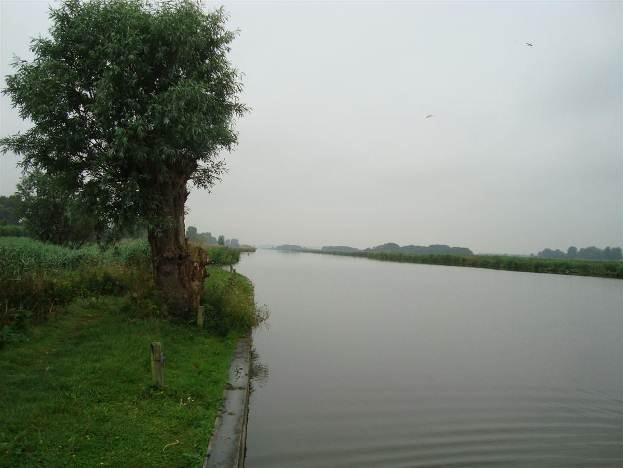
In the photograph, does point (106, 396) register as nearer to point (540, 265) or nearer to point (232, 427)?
point (232, 427)

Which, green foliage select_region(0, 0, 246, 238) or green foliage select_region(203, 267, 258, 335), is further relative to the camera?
green foliage select_region(203, 267, 258, 335)

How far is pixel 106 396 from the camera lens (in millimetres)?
5887

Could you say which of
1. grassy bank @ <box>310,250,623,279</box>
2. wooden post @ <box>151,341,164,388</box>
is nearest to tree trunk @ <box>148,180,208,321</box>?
wooden post @ <box>151,341,164,388</box>

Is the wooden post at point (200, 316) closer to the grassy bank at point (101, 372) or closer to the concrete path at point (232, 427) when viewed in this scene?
the grassy bank at point (101, 372)

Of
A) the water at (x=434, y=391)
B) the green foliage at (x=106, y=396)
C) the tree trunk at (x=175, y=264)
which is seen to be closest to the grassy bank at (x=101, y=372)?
the green foliage at (x=106, y=396)

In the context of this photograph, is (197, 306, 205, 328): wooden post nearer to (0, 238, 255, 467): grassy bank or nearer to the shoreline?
(0, 238, 255, 467): grassy bank

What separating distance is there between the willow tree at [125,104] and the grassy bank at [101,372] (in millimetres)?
2092

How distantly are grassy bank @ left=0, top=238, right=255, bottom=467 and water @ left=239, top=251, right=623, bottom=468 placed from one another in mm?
1212

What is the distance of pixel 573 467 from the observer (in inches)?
228

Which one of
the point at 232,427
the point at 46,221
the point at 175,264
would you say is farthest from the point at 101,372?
the point at 46,221

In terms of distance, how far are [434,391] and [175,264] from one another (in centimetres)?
735

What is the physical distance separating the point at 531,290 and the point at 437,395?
82.4 feet

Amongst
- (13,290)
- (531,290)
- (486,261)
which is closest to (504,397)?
(13,290)

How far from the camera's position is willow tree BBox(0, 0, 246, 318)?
8.94 m
